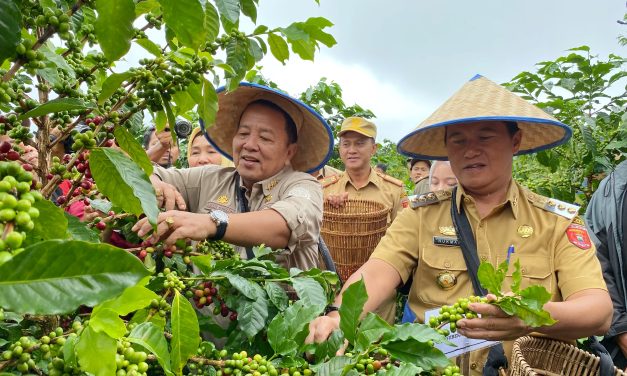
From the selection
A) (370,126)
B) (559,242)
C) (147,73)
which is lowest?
(559,242)

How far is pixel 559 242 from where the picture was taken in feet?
6.88

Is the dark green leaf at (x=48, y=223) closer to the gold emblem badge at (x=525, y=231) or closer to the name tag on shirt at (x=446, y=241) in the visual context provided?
the name tag on shirt at (x=446, y=241)

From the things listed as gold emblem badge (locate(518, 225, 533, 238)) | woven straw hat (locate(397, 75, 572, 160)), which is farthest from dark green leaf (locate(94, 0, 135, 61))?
gold emblem badge (locate(518, 225, 533, 238))

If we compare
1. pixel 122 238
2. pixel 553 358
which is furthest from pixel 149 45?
pixel 553 358

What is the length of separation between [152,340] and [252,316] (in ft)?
1.27

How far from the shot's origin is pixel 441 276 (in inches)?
86.0

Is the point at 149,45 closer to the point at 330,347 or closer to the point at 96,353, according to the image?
the point at 96,353

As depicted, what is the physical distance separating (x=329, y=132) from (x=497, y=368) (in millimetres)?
1241

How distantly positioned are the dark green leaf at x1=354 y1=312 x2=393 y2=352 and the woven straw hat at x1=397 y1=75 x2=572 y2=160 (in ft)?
4.10

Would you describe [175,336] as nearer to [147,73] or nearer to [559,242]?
[147,73]

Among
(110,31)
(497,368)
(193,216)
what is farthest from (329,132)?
(110,31)

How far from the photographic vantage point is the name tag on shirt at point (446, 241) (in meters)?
2.22

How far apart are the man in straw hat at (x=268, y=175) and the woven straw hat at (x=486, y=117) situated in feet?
1.75

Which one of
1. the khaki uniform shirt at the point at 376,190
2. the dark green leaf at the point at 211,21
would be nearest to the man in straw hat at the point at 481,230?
the dark green leaf at the point at 211,21
